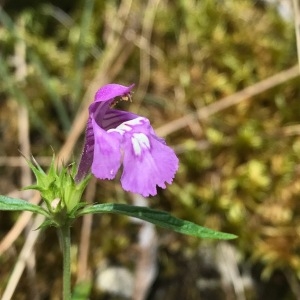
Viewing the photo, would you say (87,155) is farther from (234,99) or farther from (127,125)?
(234,99)

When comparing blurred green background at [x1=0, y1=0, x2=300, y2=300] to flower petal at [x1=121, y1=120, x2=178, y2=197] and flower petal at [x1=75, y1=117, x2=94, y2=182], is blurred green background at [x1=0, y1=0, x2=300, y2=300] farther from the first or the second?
flower petal at [x1=121, y1=120, x2=178, y2=197]

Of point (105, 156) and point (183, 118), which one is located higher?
point (183, 118)

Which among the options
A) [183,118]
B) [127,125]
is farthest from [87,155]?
[183,118]

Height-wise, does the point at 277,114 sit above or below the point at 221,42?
below

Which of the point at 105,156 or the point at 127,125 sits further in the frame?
the point at 127,125

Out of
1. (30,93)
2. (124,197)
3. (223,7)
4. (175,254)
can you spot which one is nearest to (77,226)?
Result: (124,197)

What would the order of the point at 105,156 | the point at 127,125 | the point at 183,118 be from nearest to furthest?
the point at 105,156 → the point at 127,125 → the point at 183,118

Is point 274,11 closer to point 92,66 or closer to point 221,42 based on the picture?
point 221,42

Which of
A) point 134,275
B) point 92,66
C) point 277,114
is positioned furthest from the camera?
point 92,66
